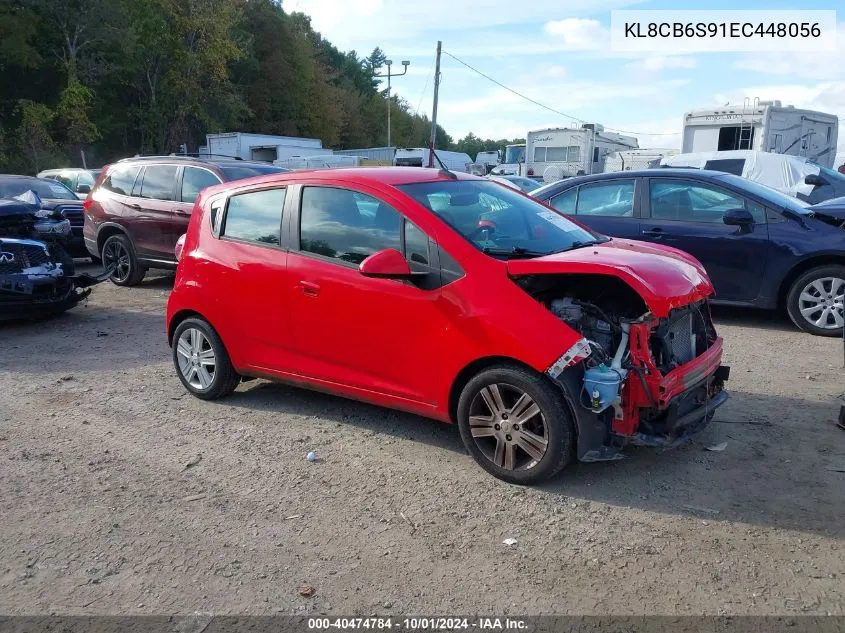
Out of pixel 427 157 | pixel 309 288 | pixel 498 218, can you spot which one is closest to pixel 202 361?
pixel 309 288

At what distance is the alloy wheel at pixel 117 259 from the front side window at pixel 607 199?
6.62 m

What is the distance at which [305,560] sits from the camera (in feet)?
11.0

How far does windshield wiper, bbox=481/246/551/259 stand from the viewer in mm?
4188

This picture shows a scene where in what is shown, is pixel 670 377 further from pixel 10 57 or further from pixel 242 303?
pixel 10 57

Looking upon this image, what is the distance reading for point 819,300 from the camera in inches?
282

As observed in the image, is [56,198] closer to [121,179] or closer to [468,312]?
[121,179]

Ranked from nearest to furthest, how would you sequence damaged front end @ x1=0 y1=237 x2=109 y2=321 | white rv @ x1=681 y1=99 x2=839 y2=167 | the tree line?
1. damaged front end @ x1=0 y1=237 x2=109 y2=321
2. white rv @ x1=681 y1=99 x2=839 y2=167
3. the tree line

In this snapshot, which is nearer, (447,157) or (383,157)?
(447,157)

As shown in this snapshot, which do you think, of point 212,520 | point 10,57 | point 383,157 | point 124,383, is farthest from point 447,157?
point 212,520

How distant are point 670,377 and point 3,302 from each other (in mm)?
6977

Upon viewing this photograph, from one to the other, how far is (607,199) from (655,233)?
0.74 meters

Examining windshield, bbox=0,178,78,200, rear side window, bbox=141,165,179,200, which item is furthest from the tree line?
rear side window, bbox=141,165,179,200

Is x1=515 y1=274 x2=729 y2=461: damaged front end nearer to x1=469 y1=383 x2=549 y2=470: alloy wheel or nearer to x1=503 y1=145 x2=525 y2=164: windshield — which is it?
x1=469 y1=383 x2=549 y2=470: alloy wheel

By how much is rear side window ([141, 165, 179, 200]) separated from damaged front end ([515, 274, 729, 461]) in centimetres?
747
